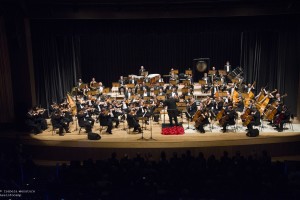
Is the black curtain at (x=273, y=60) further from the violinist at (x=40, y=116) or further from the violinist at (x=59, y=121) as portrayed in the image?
the violinist at (x=40, y=116)

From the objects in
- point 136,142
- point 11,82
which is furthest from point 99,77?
point 136,142

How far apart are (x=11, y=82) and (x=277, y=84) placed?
11.5 m

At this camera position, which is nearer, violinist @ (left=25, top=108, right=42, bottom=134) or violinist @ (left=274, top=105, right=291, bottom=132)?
violinist @ (left=274, top=105, right=291, bottom=132)

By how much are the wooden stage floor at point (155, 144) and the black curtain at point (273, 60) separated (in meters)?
3.16

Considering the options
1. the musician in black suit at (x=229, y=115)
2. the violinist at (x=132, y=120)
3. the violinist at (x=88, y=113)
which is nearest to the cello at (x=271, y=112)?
the musician in black suit at (x=229, y=115)

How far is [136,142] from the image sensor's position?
13320mm

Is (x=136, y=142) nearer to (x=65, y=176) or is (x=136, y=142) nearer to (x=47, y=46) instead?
(x=65, y=176)

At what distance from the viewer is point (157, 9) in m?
15.5

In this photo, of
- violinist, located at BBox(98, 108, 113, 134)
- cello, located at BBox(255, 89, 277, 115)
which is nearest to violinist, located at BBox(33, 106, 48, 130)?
violinist, located at BBox(98, 108, 113, 134)

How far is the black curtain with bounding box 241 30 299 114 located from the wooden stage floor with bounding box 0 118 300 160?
10.4 ft

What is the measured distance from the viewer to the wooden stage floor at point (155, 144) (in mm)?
13305

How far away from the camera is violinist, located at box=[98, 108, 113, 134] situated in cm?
1399

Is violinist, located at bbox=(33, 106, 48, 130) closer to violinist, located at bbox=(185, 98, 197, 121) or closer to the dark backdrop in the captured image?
→ the dark backdrop

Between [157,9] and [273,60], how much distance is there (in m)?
6.07
